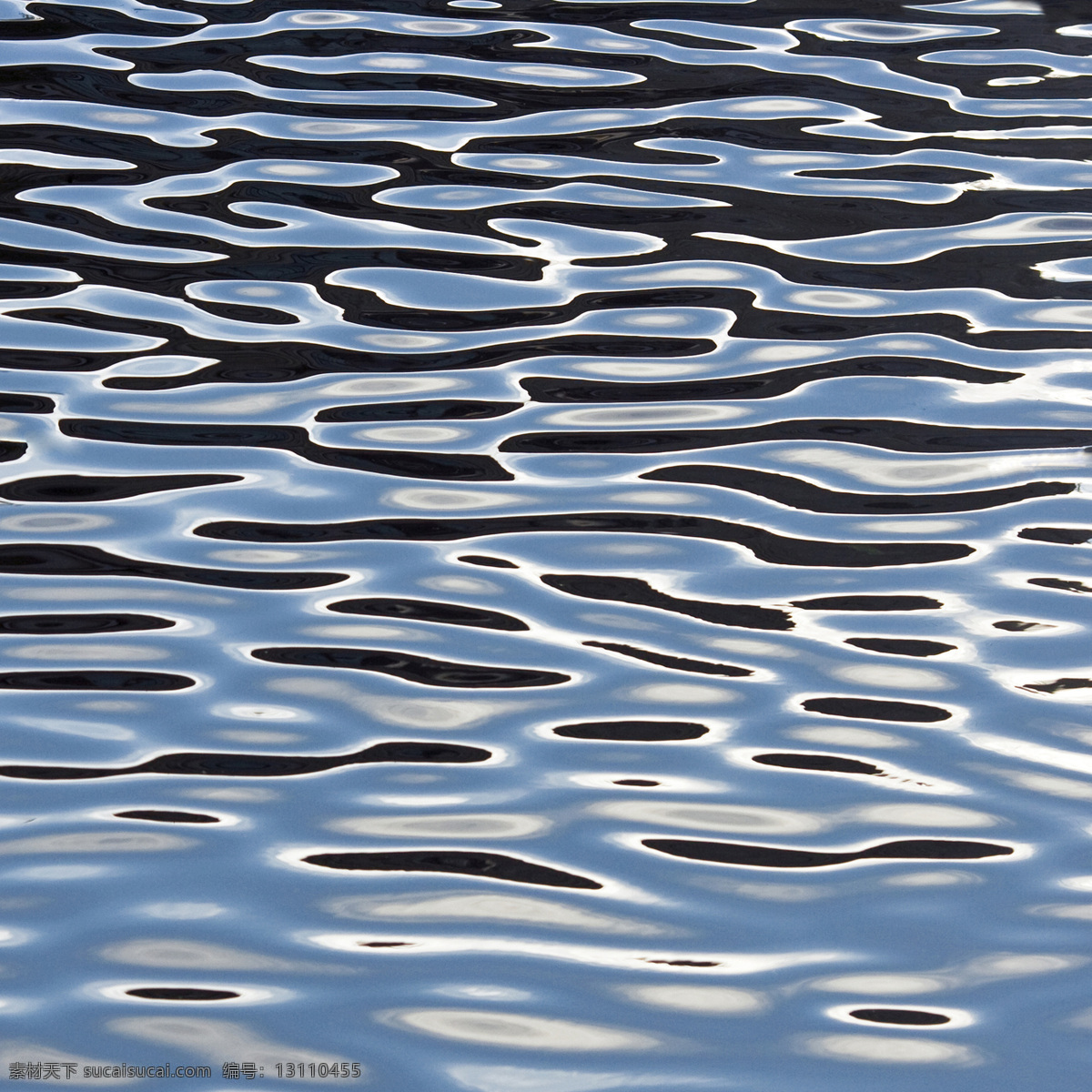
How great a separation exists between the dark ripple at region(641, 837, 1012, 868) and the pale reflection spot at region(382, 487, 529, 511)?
101 cm

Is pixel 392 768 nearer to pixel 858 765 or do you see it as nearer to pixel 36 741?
pixel 36 741

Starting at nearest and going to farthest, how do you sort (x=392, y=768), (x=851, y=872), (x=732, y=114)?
(x=851, y=872) < (x=392, y=768) < (x=732, y=114)

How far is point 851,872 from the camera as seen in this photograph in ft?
7.19

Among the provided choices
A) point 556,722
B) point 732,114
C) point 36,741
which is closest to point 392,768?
point 556,722

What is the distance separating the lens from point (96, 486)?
3121 mm

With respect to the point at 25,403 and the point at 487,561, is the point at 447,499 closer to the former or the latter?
the point at 487,561

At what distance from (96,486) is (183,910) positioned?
4.00 ft

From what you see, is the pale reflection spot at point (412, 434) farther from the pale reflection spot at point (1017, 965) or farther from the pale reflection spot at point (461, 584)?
the pale reflection spot at point (1017, 965)

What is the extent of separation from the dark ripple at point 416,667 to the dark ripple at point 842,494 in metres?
0.70

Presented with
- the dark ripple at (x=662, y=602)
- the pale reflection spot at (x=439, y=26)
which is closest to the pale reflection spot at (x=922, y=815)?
the dark ripple at (x=662, y=602)

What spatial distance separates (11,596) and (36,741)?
1.35 feet

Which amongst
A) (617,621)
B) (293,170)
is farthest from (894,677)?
(293,170)

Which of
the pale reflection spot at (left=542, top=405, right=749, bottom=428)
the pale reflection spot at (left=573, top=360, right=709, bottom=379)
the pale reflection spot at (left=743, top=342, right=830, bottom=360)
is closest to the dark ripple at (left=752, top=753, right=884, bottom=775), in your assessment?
the pale reflection spot at (left=542, top=405, right=749, bottom=428)

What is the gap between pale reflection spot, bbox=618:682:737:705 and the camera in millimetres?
2553
